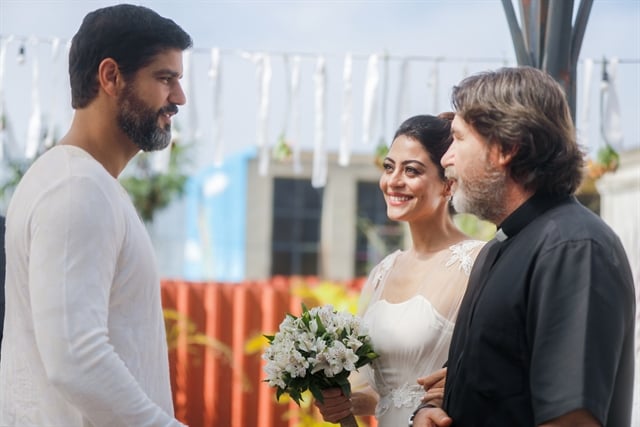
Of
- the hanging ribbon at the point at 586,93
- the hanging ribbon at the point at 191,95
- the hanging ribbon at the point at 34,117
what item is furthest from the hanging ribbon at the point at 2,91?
the hanging ribbon at the point at 586,93

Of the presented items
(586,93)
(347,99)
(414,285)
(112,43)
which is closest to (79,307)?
(112,43)

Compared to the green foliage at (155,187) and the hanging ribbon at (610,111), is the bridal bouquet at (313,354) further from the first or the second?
the green foliage at (155,187)

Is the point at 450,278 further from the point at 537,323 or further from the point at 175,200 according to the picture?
the point at 175,200

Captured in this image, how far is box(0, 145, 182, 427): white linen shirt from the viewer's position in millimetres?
1744

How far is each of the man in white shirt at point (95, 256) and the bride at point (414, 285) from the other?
3.86 ft

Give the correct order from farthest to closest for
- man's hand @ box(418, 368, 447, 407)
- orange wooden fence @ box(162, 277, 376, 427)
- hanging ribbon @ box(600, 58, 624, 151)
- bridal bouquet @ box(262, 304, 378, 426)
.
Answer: orange wooden fence @ box(162, 277, 376, 427), hanging ribbon @ box(600, 58, 624, 151), bridal bouquet @ box(262, 304, 378, 426), man's hand @ box(418, 368, 447, 407)

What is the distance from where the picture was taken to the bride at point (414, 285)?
2971 millimetres

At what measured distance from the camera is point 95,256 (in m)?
1.77

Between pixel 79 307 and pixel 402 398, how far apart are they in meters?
1.48

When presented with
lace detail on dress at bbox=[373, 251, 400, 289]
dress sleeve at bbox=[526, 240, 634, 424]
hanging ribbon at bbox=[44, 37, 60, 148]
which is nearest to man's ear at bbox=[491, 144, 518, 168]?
dress sleeve at bbox=[526, 240, 634, 424]

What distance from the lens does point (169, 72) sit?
80.6 inches

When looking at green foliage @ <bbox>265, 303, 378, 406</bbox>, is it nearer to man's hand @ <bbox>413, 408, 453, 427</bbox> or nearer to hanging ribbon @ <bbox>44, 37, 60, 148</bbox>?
man's hand @ <bbox>413, 408, 453, 427</bbox>

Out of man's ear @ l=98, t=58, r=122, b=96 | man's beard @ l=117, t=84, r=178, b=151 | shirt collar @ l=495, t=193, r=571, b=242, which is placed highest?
man's ear @ l=98, t=58, r=122, b=96

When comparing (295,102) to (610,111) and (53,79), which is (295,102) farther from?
(610,111)
